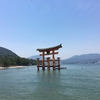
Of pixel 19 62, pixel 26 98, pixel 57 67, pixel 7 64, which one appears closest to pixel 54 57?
pixel 57 67

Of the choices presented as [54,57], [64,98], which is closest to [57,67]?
[54,57]

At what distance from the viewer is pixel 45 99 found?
13383 mm

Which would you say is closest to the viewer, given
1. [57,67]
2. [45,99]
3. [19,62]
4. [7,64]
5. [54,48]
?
[45,99]

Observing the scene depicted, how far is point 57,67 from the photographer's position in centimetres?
5722

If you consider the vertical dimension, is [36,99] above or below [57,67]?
below

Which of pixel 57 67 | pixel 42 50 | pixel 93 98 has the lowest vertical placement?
pixel 93 98

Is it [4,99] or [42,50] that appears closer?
[4,99]

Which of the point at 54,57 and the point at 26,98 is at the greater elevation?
the point at 54,57

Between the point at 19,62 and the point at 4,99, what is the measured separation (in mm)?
101987

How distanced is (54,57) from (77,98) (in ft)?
120

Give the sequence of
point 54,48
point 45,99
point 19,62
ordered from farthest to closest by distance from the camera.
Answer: point 19,62
point 54,48
point 45,99

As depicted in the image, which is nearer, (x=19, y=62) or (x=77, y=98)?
→ (x=77, y=98)

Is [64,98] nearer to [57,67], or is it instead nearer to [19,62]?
[57,67]

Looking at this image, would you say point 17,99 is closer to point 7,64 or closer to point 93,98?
point 93,98
